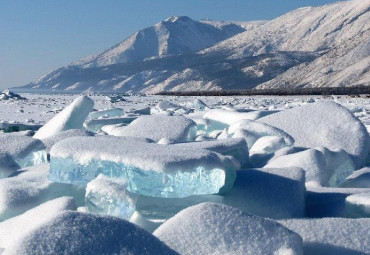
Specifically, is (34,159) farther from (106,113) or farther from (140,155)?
(106,113)

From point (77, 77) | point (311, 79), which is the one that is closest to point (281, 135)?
point (311, 79)

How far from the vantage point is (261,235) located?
1585 mm

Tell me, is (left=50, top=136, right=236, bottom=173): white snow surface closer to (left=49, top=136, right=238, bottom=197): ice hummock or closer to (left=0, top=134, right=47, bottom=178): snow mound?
(left=49, top=136, right=238, bottom=197): ice hummock

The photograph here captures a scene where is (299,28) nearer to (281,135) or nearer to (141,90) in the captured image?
(141,90)

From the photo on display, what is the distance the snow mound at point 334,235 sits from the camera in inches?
66.6

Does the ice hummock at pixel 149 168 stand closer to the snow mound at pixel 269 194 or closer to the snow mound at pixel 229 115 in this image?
the snow mound at pixel 269 194

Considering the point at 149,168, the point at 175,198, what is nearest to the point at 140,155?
the point at 149,168

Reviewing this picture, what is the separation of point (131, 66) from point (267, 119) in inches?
5782

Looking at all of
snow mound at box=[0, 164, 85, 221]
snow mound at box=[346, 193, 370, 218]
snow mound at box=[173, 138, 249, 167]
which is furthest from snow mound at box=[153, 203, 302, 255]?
snow mound at box=[173, 138, 249, 167]

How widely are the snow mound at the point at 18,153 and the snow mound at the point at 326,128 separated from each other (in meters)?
1.68

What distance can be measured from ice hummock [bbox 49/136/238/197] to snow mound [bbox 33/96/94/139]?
2.03m

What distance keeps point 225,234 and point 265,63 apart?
99.8 meters

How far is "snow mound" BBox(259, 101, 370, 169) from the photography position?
3.54 meters

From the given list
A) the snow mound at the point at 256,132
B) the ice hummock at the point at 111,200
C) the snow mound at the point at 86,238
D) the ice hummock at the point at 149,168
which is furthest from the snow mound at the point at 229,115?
the snow mound at the point at 86,238
